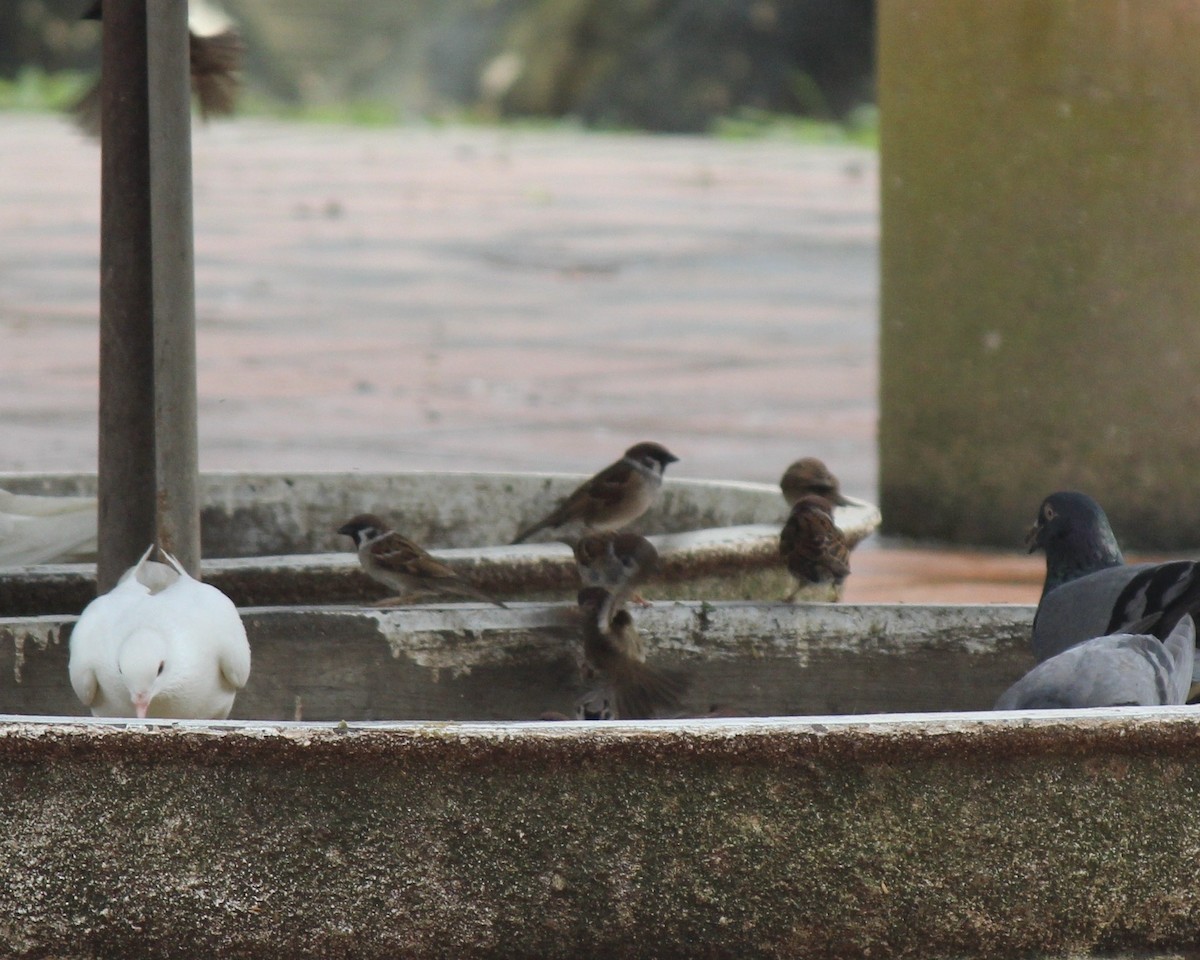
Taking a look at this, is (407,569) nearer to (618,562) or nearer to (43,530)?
(618,562)

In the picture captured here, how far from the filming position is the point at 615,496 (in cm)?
427

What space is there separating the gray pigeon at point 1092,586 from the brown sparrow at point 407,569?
2.81ft

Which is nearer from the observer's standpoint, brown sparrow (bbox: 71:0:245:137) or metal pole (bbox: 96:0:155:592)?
metal pole (bbox: 96:0:155:592)

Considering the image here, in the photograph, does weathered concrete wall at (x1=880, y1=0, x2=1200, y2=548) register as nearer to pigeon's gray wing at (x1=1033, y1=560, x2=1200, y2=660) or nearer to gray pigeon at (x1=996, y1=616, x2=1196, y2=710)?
pigeon's gray wing at (x1=1033, y1=560, x2=1200, y2=660)

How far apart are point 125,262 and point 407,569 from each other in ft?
2.29

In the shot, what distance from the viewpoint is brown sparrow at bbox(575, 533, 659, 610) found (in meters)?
3.66

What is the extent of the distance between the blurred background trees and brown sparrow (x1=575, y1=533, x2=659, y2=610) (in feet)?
52.5

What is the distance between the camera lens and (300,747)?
97.1 inches

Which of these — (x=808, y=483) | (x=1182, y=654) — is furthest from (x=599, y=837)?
(x=808, y=483)

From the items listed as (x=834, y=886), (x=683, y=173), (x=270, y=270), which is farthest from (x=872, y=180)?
(x=834, y=886)

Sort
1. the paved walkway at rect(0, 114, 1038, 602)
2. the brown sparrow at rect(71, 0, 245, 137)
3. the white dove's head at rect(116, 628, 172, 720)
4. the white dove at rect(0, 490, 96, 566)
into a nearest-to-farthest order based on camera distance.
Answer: the white dove's head at rect(116, 628, 172, 720) → the brown sparrow at rect(71, 0, 245, 137) → the white dove at rect(0, 490, 96, 566) → the paved walkway at rect(0, 114, 1038, 602)

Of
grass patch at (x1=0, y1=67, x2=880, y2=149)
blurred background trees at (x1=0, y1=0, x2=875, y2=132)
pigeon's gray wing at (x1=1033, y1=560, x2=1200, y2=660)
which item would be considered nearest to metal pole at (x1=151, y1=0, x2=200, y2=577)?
pigeon's gray wing at (x1=1033, y1=560, x2=1200, y2=660)

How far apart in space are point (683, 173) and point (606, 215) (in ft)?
10.3

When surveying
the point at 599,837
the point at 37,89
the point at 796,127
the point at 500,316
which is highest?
the point at 37,89
